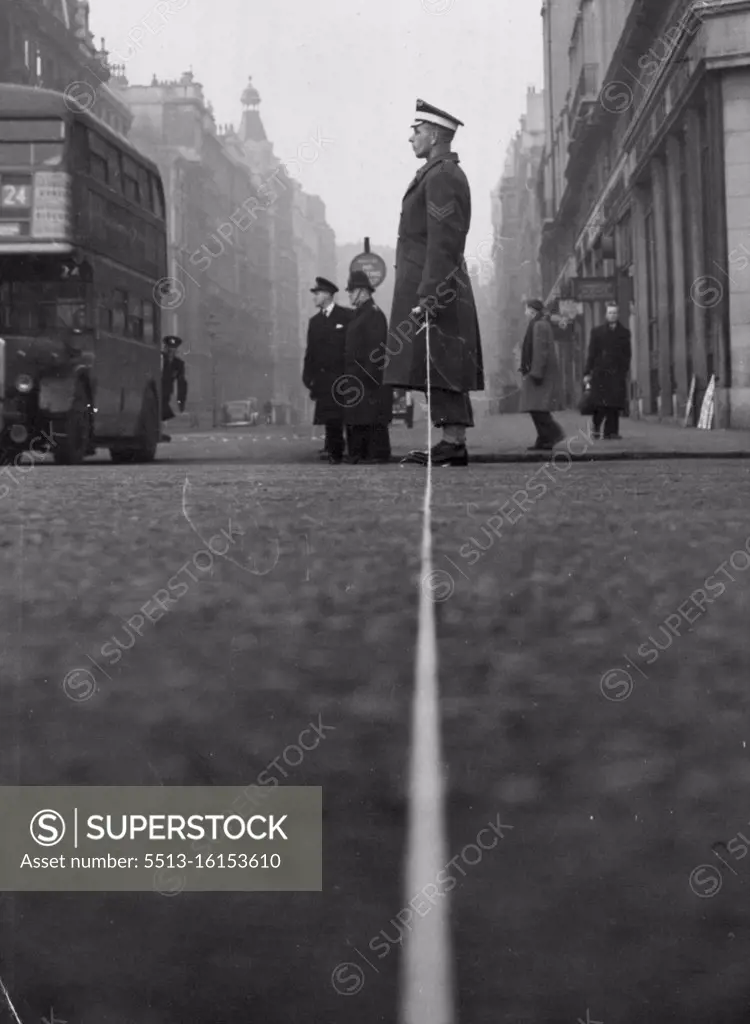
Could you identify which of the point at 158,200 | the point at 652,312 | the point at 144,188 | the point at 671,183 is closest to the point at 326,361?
the point at 144,188

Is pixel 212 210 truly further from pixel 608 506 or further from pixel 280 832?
pixel 280 832

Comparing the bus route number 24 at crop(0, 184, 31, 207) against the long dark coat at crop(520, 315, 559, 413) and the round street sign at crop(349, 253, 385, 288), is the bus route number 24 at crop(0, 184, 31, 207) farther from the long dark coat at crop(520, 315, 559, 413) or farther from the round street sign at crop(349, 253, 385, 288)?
the round street sign at crop(349, 253, 385, 288)

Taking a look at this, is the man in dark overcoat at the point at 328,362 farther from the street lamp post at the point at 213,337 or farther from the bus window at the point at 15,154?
the street lamp post at the point at 213,337

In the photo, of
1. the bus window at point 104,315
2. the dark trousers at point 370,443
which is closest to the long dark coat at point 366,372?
the dark trousers at point 370,443

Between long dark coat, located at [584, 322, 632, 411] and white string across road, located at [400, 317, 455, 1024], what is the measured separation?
15.2 m

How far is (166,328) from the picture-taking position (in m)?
64.8

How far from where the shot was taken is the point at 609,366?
1848cm

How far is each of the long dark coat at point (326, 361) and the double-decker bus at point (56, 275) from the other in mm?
2209

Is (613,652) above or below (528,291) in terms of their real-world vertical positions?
below

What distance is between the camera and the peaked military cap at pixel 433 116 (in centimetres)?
970

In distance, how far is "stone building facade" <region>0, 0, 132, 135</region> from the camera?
46156 millimetres

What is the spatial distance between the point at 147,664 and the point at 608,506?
388cm

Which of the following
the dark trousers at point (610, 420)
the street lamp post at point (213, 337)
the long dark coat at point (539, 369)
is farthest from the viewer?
the street lamp post at point (213, 337)

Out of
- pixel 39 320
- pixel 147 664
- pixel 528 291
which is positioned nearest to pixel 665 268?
pixel 39 320
